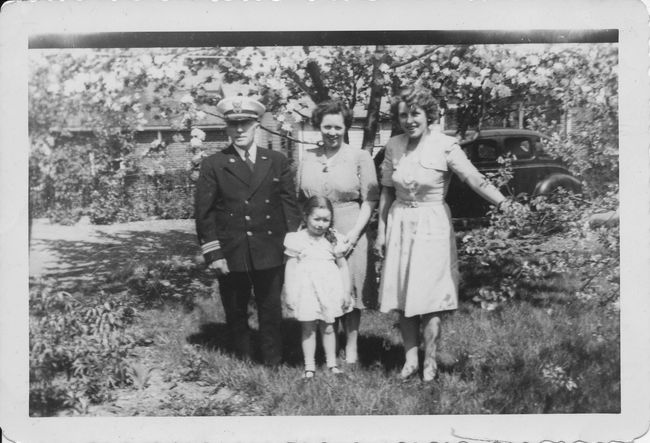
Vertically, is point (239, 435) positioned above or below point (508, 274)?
below

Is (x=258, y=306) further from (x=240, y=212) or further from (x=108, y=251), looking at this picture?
(x=108, y=251)

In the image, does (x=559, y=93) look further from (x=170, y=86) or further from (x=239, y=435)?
(x=239, y=435)

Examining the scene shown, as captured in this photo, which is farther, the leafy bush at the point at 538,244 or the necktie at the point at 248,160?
the leafy bush at the point at 538,244

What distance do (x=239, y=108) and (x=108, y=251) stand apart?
4.56 ft

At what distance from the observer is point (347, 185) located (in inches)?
151

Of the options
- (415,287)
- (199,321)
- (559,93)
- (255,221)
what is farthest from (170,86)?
(559,93)

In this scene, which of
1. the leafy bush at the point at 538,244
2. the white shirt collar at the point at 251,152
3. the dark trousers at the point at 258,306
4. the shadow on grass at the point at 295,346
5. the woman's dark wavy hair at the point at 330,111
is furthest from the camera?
the leafy bush at the point at 538,244

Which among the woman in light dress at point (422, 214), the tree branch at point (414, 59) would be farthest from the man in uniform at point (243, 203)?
the tree branch at point (414, 59)

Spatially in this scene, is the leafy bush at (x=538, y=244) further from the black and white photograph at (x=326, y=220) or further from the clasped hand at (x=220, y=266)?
the clasped hand at (x=220, y=266)

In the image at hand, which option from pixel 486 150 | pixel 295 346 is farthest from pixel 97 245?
pixel 486 150

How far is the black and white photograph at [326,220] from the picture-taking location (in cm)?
383

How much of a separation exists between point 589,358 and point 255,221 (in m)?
2.42

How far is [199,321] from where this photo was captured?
14.5 feet

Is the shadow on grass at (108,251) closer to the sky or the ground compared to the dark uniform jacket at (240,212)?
closer to the ground
